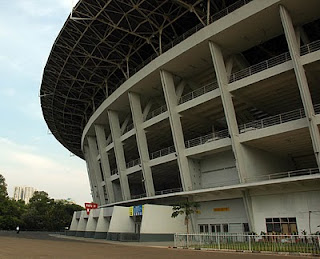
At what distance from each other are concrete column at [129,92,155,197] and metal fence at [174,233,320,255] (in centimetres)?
1112

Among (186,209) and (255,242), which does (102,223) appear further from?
(255,242)

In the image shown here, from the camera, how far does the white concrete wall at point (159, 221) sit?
28.9 meters

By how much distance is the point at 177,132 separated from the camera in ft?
96.9

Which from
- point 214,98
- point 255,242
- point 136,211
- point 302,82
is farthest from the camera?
point 136,211

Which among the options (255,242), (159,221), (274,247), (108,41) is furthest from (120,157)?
(274,247)

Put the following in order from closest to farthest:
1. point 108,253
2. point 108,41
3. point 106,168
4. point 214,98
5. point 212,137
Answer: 1. point 108,253
2. point 214,98
3. point 108,41
4. point 212,137
5. point 106,168

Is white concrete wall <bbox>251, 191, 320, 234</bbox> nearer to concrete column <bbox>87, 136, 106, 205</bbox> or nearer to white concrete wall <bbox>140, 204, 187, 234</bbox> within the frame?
white concrete wall <bbox>140, 204, 187, 234</bbox>

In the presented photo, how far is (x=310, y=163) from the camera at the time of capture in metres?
29.9

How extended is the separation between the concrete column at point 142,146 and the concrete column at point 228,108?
38.4ft

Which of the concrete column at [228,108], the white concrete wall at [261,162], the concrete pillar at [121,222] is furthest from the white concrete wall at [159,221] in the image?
the white concrete wall at [261,162]

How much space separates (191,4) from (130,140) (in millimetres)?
19561

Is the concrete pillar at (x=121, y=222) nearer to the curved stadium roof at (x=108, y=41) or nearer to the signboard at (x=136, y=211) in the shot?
the signboard at (x=136, y=211)

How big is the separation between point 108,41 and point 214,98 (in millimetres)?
14601

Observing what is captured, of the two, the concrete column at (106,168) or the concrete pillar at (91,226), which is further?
the concrete column at (106,168)
